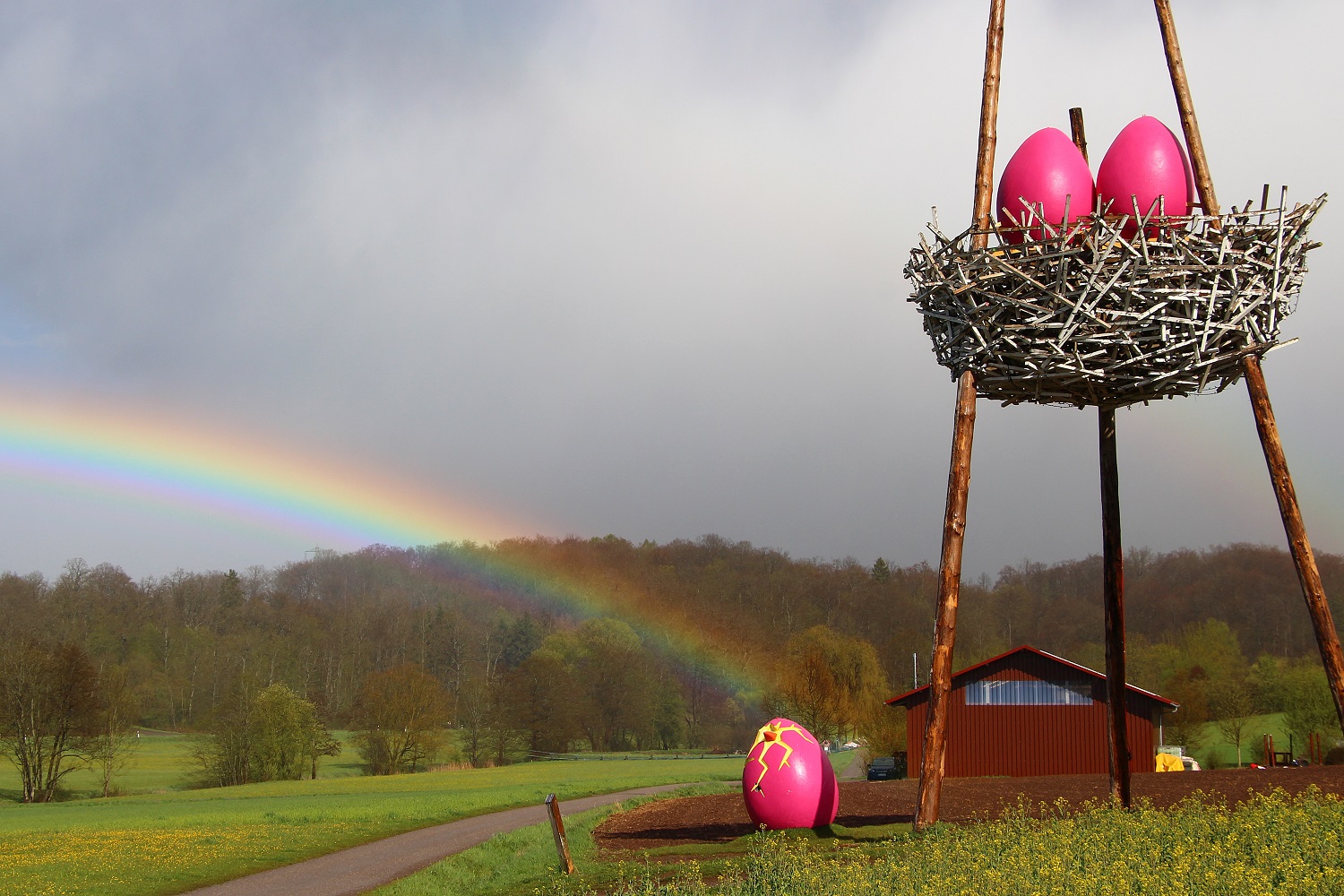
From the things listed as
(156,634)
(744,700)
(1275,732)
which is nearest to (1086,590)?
(1275,732)

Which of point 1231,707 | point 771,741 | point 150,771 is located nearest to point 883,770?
point 1231,707

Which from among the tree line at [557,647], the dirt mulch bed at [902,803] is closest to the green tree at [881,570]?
the tree line at [557,647]

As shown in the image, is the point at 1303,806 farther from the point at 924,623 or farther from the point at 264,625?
the point at 264,625

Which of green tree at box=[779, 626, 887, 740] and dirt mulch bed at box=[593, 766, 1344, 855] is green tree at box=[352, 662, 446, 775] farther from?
dirt mulch bed at box=[593, 766, 1344, 855]

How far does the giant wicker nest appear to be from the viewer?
9.41m

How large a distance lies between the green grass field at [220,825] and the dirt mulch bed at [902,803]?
6555 millimetres

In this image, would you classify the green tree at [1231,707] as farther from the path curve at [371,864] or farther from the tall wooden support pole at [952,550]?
the tall wooden support pole at [952,550]

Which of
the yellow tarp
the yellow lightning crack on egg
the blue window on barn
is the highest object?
the blue window on barn

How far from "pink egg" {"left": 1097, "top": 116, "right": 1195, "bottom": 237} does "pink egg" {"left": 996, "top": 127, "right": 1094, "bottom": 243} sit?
24 cm

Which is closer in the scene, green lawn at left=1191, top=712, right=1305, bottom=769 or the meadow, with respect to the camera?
the meadow

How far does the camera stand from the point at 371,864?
17.9 m

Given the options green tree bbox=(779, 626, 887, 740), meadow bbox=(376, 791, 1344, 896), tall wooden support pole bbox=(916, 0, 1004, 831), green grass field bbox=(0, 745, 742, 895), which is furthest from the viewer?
green tree bbox=(779, 626, 887, 740)

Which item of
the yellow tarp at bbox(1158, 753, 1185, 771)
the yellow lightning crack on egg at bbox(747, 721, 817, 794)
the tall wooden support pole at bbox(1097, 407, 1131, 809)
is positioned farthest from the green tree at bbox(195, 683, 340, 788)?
the tall wooden support pole at bbox(1097, 407, 1131, 809)

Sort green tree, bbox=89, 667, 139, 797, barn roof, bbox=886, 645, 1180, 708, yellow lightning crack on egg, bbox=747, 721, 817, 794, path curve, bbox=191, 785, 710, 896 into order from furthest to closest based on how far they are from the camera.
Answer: green tree, bbox=89, 667, 139, 797
barn roof, bbox=886, 645, 1180, 708
path curve, bbox=191, 785, 710, 896
yellow lightning crack on egg, bbox=747, 721, 817, 794
